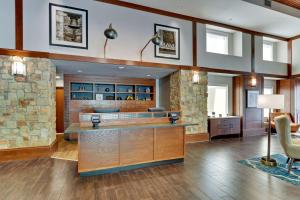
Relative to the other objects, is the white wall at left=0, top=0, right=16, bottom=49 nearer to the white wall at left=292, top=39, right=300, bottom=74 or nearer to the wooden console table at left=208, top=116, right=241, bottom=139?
the wooden console table at left=208, top=116, right=241, bottom=139

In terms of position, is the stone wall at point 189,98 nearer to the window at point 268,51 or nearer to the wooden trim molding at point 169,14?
the wooden trim molding at point 169,14

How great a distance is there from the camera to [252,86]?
6789 mm

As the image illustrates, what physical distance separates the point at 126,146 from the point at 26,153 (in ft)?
8.40

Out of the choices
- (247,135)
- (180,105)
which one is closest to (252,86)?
(247,135)

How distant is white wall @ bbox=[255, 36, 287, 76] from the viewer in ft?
22.6

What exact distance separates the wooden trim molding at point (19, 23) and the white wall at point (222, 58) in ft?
16.8

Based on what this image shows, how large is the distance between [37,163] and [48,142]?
555mm

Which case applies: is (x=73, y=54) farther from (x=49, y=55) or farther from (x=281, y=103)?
(x=281, y=103)

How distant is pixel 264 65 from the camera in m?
7.08

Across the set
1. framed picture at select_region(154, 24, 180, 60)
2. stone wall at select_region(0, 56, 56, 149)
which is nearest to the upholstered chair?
framed picture at select_region(154, 24, 180, 60)

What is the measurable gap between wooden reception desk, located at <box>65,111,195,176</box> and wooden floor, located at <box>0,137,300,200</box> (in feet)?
0.57

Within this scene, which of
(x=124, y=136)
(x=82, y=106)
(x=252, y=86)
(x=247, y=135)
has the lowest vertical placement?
(x=247, y=135)

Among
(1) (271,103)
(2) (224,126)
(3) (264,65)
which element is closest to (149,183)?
(1) (271,103)

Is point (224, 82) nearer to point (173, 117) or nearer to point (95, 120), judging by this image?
point (173, 117)
